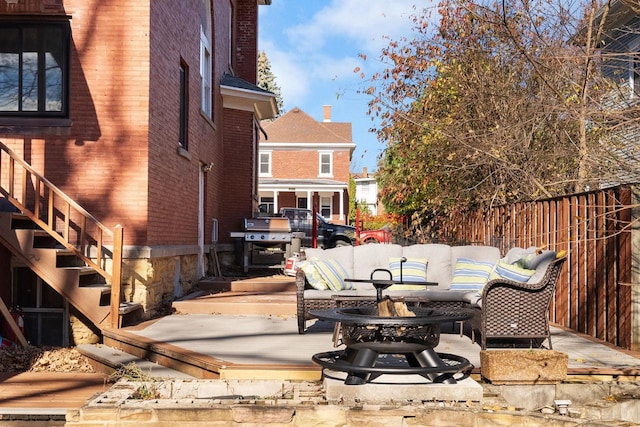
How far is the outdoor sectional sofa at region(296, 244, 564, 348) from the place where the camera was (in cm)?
655

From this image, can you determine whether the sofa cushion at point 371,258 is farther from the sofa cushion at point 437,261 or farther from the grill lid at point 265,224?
the grill lid at point 265,224

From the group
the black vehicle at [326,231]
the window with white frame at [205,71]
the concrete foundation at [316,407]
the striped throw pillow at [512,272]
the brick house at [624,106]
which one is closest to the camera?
the concrete foundation at [316,407]

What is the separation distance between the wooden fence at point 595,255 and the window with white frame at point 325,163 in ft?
102

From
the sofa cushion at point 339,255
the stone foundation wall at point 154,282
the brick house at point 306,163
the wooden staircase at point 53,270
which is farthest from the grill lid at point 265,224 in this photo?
the brick house at point 306,163

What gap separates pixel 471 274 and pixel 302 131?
113ft

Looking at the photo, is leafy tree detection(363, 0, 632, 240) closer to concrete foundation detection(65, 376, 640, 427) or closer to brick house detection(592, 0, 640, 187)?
brick house detection(592, 0, 640, 187)

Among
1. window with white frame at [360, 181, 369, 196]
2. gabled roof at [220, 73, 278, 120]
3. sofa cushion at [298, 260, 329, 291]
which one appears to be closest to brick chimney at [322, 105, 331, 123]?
window with white frame at [360, 181, 369, 196]

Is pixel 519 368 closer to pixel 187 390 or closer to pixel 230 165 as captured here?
pixel 187 390

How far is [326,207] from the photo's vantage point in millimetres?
40875

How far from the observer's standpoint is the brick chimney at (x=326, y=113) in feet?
156

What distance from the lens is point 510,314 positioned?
657 cm

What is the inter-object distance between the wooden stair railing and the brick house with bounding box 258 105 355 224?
100 ft

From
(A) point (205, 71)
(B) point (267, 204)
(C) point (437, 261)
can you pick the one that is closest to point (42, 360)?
(C) point (437, 261)

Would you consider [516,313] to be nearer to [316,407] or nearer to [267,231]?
[316,407]
